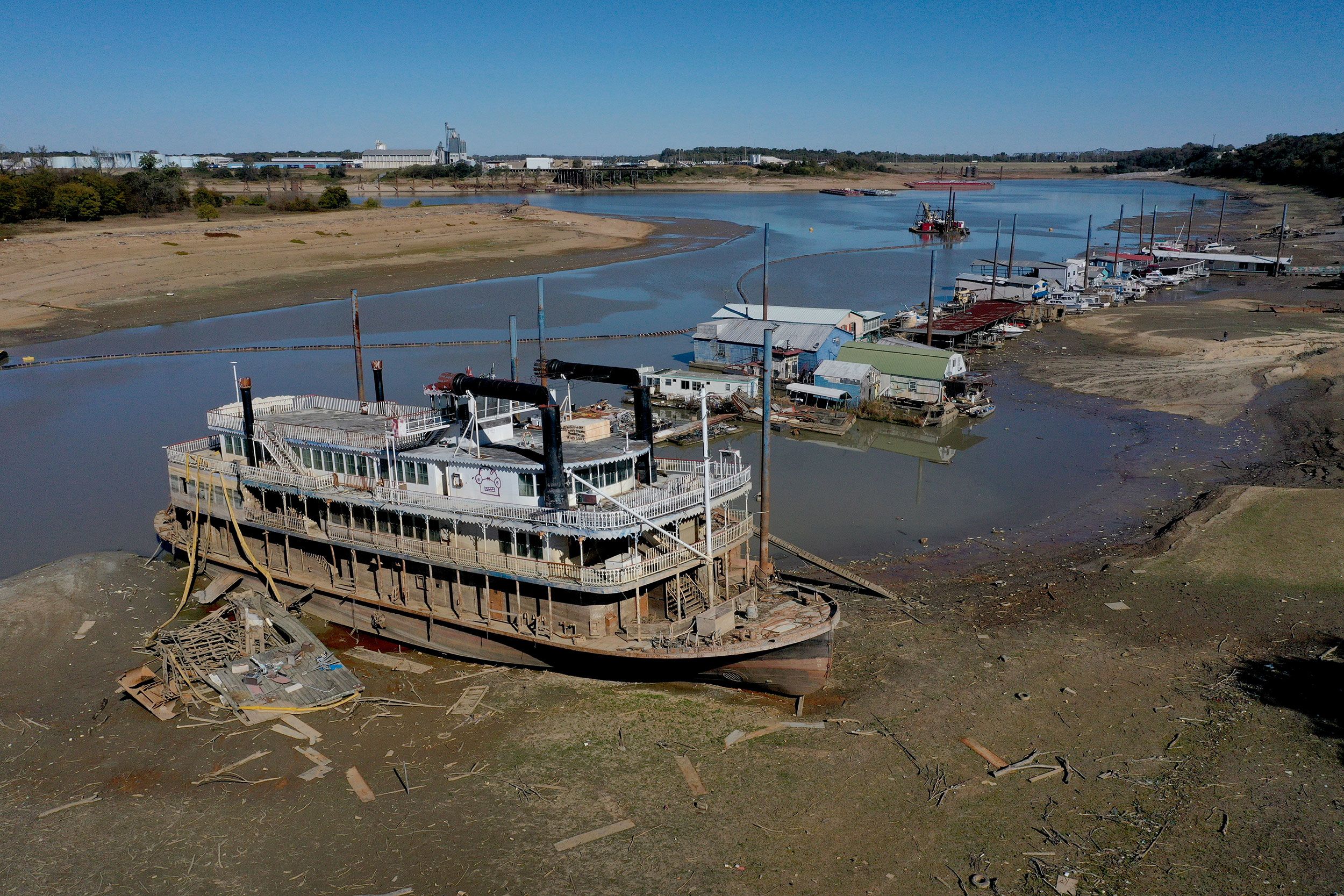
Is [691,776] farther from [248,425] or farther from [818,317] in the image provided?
[818,317]

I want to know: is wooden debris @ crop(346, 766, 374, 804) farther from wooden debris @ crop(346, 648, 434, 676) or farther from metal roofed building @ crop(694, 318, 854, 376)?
metal roofed building @ crop(694, 318, 854, 376)

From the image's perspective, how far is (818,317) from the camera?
59812 mm

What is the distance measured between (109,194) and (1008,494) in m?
122

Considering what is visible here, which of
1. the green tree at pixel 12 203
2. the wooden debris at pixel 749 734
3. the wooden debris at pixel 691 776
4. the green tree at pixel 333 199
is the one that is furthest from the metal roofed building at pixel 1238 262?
the green tree at pixel 12 203

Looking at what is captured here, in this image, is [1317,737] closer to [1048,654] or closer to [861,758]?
[1048,654]

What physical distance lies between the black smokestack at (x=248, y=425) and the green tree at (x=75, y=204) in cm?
10264

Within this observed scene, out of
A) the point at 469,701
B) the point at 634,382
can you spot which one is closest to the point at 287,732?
the point at 469,701

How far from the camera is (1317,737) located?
794 inches

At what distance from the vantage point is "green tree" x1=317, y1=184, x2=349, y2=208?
13912 centimetres

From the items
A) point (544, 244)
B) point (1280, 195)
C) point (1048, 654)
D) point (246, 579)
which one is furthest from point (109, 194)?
point (1280, 195)

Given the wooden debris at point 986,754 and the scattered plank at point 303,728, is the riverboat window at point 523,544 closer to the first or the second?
the scattered plank at point 303,728

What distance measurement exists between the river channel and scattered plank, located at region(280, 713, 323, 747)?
14.6 metres

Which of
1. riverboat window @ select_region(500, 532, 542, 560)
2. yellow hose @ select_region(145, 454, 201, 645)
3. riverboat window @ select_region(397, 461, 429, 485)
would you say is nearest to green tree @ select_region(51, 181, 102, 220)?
yellow hose @ select_region(145, 454, 201, 645)

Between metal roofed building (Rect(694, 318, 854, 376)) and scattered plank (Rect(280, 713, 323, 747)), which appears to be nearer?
scattered plank (Rect(280, 713, 323, 747))
